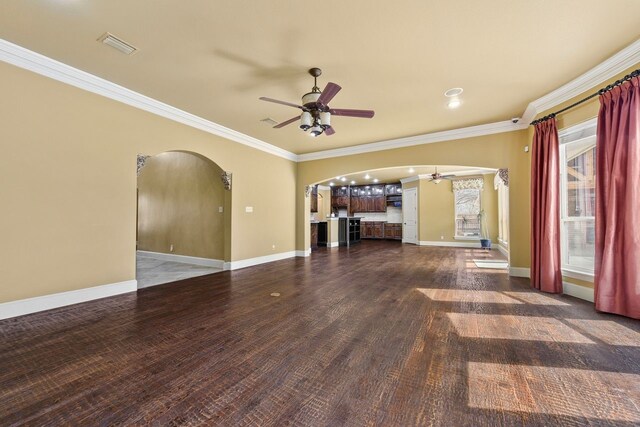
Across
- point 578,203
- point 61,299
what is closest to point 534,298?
point 578,203

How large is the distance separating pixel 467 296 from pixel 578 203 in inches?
83.5

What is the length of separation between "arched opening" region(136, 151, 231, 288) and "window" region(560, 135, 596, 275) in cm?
578

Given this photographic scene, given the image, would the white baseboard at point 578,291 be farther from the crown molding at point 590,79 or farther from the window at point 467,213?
the window at point 467,213

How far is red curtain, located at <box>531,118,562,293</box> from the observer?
12.7ft

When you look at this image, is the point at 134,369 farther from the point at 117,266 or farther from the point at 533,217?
the point at 533,217

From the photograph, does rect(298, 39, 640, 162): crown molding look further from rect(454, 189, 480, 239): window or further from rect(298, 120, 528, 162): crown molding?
rect(454, 189, 480, 239): window

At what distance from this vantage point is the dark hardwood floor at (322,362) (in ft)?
4.89

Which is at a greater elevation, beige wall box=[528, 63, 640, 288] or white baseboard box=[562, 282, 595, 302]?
beige wall box=[528, 63, 640, 288]

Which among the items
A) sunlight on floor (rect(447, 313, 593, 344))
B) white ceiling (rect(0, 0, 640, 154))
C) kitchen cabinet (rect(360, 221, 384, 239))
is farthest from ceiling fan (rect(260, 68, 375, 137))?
kitchen cabinet (rect(360, 221, 384, 239))

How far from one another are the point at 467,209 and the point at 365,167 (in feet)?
18.2


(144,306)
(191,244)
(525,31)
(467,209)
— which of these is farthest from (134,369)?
(467,209)

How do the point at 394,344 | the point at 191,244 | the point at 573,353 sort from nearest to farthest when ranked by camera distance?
the point at 573,353 → the point at 394,344 → the point at 191,244

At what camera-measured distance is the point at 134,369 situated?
1922 millimetres

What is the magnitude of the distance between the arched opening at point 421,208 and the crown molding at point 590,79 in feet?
13.2
